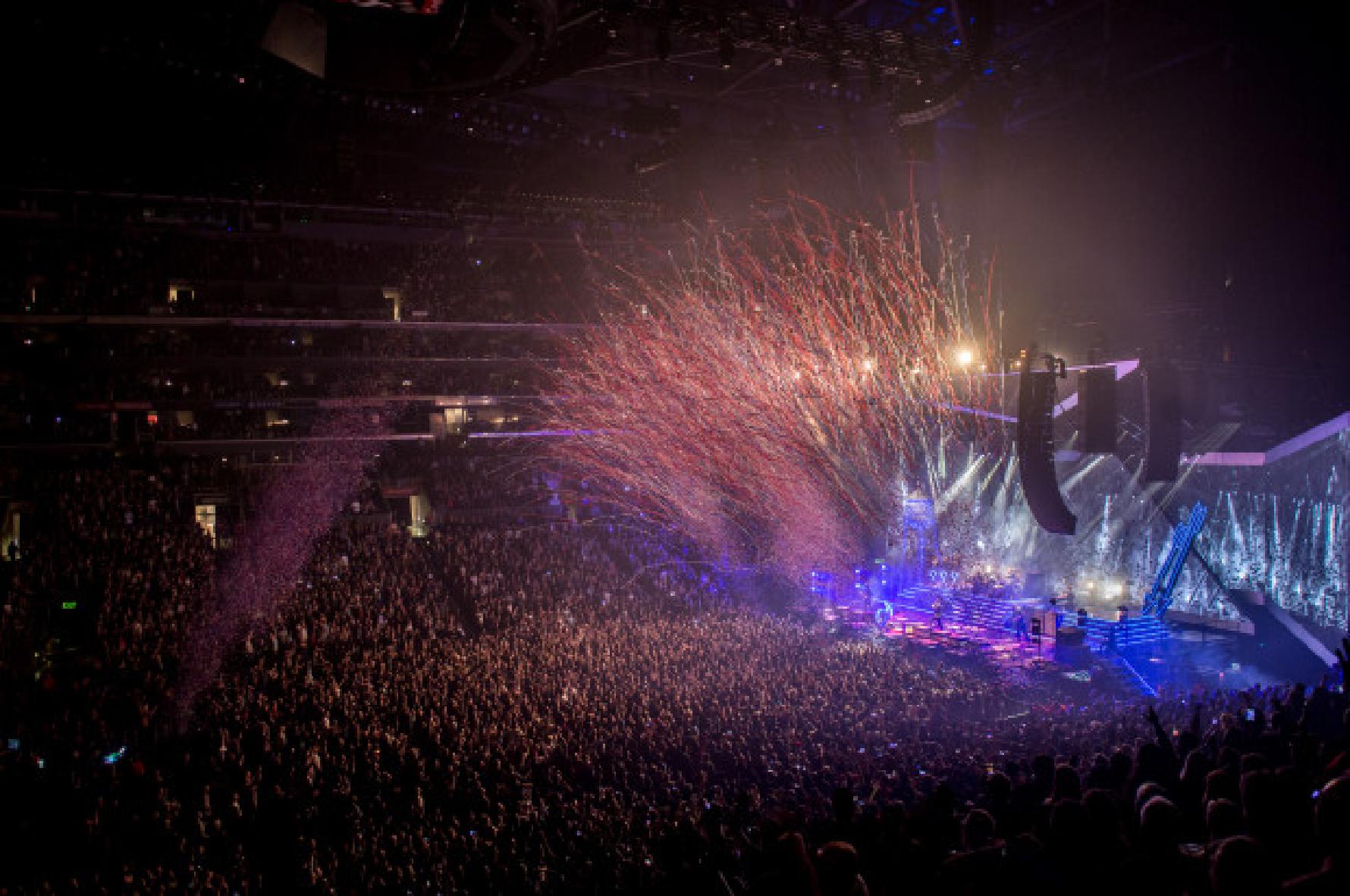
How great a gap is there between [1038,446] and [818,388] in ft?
26.0

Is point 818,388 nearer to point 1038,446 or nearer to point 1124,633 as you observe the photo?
point 1038,446

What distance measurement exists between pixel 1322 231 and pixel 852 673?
40.1 feet

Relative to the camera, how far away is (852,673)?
1113cm

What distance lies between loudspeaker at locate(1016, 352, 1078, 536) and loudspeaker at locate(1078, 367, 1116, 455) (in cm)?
109

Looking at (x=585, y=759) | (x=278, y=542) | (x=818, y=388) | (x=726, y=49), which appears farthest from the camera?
(x=818, y=388)

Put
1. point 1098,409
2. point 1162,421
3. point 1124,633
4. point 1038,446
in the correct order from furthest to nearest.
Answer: point 1124,633, point 1162,421, point 1098,409, point 1038,446

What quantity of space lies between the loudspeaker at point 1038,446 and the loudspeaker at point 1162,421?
2.38m

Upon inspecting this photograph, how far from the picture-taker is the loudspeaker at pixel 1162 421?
595 inches

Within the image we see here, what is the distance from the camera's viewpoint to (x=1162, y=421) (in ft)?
49.8

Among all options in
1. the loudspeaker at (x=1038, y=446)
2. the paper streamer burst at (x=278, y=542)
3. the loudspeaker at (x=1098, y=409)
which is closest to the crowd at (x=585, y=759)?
the paper streamer burst at (x=278, y=542)

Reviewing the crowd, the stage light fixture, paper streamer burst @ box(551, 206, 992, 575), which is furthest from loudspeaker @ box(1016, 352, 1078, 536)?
the stage light fixture

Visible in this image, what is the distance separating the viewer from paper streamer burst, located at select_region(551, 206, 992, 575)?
20.9 m

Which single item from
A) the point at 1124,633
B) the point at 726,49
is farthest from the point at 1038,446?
the point at 726,49

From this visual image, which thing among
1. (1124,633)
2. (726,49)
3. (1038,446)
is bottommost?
(1124,633)
